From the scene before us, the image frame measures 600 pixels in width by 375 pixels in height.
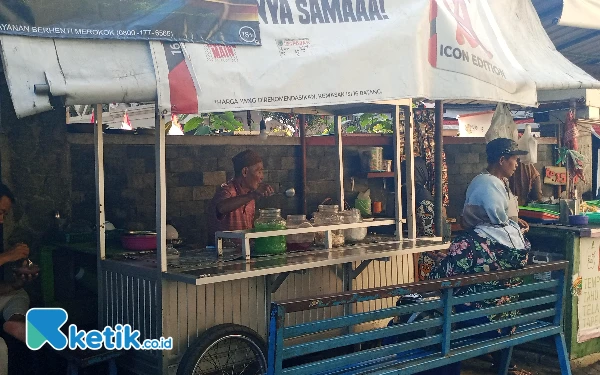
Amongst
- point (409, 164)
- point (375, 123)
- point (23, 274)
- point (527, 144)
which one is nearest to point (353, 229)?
point (409, 164)

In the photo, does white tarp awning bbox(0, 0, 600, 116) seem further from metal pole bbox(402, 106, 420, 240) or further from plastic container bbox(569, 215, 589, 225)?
plastic container bbox(569, 215, 589, 225)

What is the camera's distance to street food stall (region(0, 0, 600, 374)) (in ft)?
9.98

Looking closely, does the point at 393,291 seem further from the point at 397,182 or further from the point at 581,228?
the point at 581,228

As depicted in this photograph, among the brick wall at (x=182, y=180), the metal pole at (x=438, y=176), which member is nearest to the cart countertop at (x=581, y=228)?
the metal pole at (x=438, y=176)

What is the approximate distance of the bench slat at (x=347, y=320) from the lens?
279 centimetres

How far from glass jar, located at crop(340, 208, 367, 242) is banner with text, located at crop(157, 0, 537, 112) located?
4.00ft

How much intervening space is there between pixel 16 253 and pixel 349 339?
243cm

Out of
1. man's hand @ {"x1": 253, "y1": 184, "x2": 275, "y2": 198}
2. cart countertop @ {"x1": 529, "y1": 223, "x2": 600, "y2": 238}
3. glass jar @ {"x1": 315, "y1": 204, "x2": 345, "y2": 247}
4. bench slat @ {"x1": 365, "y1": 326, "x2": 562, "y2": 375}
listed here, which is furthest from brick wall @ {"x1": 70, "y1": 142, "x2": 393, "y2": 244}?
bench slat @ {"x1": 365, "y1": 326, "x2": 562, "y2": 375}

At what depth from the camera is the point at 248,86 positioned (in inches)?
131

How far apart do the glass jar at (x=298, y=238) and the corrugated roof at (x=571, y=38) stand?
2.87 m

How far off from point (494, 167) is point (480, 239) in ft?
1.99

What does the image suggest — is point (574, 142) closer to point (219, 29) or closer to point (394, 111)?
point (394, 111)

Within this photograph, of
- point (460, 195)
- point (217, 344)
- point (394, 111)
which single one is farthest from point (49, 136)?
point (460, 195)

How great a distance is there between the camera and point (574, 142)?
7148 mm
